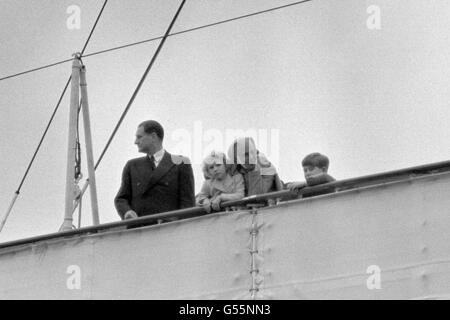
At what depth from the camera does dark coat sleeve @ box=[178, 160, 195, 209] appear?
9.71m

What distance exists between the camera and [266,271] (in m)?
8.73

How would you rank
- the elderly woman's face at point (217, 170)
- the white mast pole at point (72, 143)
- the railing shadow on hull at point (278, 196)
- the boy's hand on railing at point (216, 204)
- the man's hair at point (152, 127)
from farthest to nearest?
the white mast pole at point (72, 143)
the man's hair at point (152, 127)
the elderly woman's face at point (217, 170)
the boy's hand on railing at point (216, 204)
the railing shadow on hull at point (278, 196)

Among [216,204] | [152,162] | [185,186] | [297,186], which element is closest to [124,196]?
[152,162]

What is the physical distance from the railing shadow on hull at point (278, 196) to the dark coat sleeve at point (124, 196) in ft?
0.78

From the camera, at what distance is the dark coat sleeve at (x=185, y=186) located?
31.9 feet

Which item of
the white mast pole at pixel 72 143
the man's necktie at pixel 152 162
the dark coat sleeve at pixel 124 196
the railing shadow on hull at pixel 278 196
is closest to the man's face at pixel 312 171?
the railing shadow on hull at pixel 278 196

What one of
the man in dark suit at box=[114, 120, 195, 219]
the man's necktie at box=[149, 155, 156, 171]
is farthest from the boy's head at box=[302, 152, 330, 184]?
the man's necktie at box=[149, 155, 156, 171]

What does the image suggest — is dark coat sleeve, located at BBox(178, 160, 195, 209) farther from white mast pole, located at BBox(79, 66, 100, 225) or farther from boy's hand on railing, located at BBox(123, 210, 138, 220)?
white mast pole, located at BBox(79, 66, 100, 225)

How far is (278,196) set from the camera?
28.5 ft

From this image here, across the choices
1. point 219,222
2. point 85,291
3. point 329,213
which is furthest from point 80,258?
point 329,213

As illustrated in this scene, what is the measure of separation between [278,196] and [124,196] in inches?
59.7

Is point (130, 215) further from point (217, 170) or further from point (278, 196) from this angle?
point (278, 196)

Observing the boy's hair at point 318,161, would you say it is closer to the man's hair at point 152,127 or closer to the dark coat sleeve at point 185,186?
the dark coat sleeve at point 185,186
